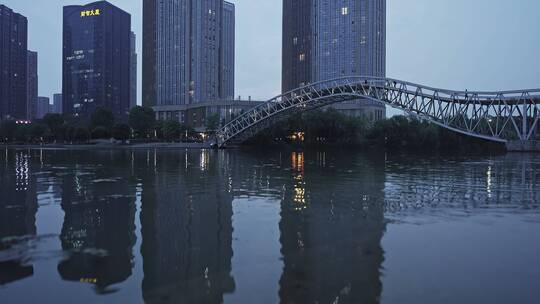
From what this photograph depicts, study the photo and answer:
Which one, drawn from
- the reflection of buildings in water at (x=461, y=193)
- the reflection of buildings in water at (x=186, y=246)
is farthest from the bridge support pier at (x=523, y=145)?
the reflection of buildings in water at (x=186, y=246)

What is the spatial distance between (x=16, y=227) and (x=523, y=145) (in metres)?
83.7

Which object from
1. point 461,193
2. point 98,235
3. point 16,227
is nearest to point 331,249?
point 98,235

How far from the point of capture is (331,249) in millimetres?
10500

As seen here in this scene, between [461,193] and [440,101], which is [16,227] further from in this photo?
[440,101]

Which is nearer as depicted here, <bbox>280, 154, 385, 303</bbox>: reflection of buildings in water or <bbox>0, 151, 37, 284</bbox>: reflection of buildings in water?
<bbox>280, 154, 385, 303</bbox>: reflection of buildings in water

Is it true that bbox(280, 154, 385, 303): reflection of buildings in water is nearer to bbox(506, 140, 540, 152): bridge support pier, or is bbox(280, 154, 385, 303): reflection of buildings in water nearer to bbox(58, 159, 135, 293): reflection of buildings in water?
bbox(58, 159, 135, 293): reflection of buildings in water

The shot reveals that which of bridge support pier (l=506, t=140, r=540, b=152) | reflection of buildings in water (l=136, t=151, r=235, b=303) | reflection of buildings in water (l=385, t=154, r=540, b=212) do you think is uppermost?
bridge support pier (l=506, t=140, r=540, b=152)

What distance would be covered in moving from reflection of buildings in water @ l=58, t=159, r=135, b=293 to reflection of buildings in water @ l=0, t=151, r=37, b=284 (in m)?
0.77

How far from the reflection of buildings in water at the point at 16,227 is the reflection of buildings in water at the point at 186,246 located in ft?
7.56

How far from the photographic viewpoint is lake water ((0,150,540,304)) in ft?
25.3

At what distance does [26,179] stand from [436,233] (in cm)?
2319

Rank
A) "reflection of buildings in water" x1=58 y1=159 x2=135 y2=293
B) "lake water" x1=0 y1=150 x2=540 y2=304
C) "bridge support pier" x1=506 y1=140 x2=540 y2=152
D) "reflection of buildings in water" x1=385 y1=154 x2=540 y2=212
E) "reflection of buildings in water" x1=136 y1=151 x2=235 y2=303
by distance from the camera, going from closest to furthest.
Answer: "lake water" x1=0 y1=150 x2=540 y2=304
"reflection of buildings in water" x1=136 y1=151 x2=235 y2=303
"reflection of buildings in water" x1=58 y1=159 x2=135 y2=293
"reflection of buildings in water" x1=385 y1=154 x2=540 y2=212
"bridge support pier" x1=506 y1=140 x2=540 y2=152

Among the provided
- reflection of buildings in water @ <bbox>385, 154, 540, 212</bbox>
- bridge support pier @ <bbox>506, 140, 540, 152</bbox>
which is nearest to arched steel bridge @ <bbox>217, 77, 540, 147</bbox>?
bridge support pier @ <bbox>506, 140, 540, 152</bbox>

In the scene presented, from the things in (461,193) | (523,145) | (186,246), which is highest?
(523,145)
